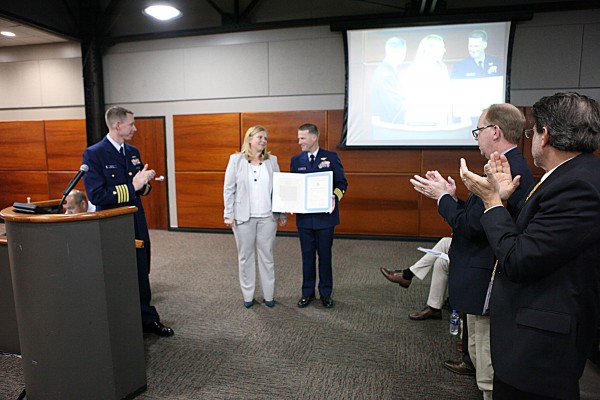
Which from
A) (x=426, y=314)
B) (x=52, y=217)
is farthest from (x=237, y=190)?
(x=426, y=314)

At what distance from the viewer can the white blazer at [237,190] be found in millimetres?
3191

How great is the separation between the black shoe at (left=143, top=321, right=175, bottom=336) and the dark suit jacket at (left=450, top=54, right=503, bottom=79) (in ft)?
15.1

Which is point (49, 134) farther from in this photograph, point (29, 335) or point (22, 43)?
point (29, 335)

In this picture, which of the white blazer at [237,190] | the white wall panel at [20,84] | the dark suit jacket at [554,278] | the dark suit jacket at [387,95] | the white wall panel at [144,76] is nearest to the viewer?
the dark suit jacket at [554,278]

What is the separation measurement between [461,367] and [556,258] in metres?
1.53

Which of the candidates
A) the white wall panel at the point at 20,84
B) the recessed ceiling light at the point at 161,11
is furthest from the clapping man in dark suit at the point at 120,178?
the white wall panel at the point at 20,84

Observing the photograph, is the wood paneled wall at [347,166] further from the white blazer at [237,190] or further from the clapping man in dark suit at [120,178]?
the clapping man in dark suit at [120,178]

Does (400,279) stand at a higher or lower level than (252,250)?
lower

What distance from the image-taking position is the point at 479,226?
5.59 ft

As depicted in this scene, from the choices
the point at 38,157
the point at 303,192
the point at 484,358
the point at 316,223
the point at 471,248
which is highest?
the point at 38,157

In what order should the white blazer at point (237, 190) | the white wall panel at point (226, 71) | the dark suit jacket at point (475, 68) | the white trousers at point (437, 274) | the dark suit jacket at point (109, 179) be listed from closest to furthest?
the dark suit jacket at point (109, 179), the white trousers at point (437, 274), the white blazer at point (237, 190), the dark suit jacket at point (475, 68), the white wall panel at point (226, 71)

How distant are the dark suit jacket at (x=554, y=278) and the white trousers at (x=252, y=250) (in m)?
2.27

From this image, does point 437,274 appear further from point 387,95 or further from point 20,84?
point 20,84

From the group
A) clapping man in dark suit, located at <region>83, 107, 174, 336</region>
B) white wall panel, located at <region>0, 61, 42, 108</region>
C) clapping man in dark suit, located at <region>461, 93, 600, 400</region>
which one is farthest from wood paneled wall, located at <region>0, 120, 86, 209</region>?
clapping man in dark suit, located at <region>461, 93, 600, 400</region>
